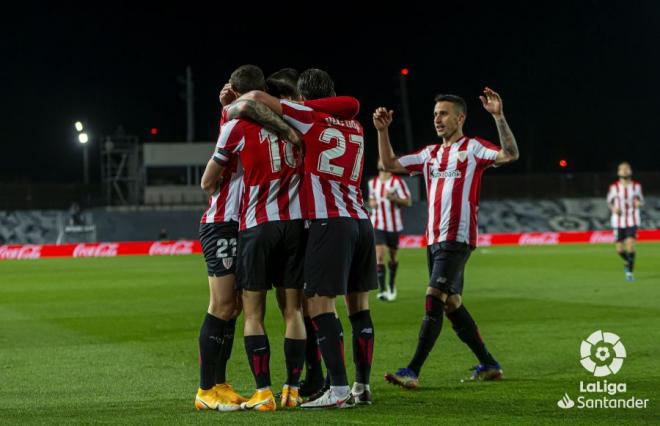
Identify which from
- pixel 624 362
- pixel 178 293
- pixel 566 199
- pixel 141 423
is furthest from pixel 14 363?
pixel 566 199

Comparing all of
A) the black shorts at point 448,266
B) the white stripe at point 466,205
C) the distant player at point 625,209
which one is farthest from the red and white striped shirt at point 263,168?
the distant player at point 625,209

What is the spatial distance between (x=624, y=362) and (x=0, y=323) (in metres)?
8.34

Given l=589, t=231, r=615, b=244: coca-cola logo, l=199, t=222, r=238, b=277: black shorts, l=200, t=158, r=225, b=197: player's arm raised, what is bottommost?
l=589, t=231, r=615, b=244: coca-cola logo

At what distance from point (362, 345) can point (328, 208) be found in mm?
1049

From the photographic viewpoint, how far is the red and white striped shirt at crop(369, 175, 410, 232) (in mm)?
17672

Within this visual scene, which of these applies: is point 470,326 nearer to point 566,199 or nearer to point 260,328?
point 260,328

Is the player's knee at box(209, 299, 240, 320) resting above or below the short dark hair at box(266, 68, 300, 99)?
below

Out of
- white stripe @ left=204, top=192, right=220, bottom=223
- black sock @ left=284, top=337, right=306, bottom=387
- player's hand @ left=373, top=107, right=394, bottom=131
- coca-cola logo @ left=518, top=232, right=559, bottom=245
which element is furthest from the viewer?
coca-cola logo @ left=518, top=232, right=559, bottom=245

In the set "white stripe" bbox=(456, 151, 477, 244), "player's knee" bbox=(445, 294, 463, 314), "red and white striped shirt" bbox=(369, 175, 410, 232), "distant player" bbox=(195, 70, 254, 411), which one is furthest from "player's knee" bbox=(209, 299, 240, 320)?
"red and white striped shirt" bbox=(369, 175, 410, 232)

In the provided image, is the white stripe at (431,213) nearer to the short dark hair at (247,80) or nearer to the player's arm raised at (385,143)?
the player's arm raised at (385,143)

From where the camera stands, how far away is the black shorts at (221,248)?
6.86 m

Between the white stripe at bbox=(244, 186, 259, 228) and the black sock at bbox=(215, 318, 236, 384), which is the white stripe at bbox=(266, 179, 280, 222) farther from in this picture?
the black sock at bbox=(215, 318, 236, 384)

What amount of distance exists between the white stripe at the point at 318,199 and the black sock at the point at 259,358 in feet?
3.07

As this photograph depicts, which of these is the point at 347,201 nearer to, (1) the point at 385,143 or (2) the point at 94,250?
(1) the point at 385,143
